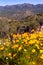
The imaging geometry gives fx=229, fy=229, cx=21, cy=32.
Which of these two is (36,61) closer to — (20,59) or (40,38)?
(20,59)

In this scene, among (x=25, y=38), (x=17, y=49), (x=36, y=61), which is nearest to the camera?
(x=36, y=61)

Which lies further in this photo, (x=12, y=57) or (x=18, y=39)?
(x=18, y=39)

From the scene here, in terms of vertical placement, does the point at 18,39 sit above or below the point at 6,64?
above

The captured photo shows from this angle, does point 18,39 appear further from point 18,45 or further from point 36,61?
point 36,61

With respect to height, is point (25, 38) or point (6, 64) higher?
point (25, 38)

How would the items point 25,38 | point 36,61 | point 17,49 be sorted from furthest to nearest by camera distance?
1. point 25,38
2. point 17,49
3. point 36,61

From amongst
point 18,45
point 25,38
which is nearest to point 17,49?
point 18,45

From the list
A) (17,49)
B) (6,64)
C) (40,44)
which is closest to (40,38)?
(40,44)

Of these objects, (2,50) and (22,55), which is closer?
(22,55)

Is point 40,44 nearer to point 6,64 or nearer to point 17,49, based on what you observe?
point 17,49
